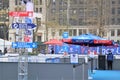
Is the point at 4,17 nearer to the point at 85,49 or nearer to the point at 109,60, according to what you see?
the point at 85,49

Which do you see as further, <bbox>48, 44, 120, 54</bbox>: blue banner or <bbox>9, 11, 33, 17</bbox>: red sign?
<bbox>48, 44, 120, 54</bbox>: blue banner

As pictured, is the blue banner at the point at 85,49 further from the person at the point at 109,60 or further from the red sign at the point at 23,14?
the red sign at the point at 23,14

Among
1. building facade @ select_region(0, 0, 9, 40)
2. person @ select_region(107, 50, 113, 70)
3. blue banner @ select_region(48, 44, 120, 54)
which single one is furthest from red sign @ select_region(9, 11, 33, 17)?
building facade @ select_region(0, 0, 9, 40)

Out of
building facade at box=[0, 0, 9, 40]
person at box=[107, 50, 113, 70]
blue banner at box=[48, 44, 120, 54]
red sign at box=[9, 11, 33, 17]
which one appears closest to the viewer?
red sign at box=[9, 11, 33, 17]

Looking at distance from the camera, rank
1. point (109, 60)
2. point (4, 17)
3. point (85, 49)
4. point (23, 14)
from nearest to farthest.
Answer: point (23, 14), point (109, 60), point (85, 49), point (4, 17)

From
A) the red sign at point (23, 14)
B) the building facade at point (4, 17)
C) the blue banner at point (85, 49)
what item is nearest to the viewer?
the red sign at point (23, 14)

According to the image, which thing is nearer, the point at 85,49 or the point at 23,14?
the point at 23,14

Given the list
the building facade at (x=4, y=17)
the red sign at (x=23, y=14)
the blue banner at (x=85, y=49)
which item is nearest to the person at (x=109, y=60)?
the blue banner at (x=85, y=49)

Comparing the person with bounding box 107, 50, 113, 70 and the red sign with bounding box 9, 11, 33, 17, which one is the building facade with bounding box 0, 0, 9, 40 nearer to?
the person with bounding box 107, 50, 113, 70

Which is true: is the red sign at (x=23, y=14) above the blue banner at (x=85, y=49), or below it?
above

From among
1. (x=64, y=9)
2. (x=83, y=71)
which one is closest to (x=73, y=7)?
(x=64, y=9)

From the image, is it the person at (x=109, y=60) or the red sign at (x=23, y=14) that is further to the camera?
the person at (x=109, y=60)

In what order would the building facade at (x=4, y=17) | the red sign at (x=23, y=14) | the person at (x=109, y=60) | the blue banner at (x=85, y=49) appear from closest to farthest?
the red sign at (x=23, y=14) → the person at (x=109, y=60) → the blue banner at (x=85, y=49) → the building facade at (x=4, y=17)

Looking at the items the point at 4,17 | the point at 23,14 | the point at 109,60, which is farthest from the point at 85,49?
the point at 4,17
